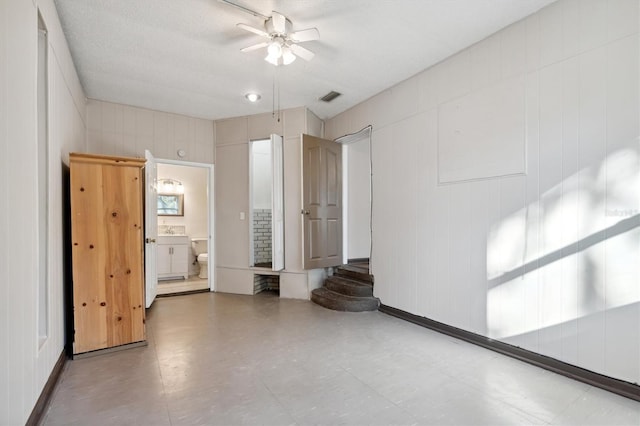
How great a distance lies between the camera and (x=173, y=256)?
6324 mm

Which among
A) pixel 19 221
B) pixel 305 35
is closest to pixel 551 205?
pixel 305 35

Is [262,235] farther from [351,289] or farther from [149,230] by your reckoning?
[351,289]

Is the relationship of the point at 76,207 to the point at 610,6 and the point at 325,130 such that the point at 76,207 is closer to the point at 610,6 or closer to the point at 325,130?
Result: the point at 325,130

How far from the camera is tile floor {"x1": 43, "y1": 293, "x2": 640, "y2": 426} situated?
1.88 metres

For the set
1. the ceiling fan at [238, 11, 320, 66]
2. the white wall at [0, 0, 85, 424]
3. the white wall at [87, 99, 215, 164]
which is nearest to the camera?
the white wall at [0, 0, 85, 424]

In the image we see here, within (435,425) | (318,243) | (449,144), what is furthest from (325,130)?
(435,425)

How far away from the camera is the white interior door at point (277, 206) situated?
4.60 m

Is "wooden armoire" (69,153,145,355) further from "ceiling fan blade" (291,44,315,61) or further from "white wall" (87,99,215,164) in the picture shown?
"white wall" (87,99,215,164)

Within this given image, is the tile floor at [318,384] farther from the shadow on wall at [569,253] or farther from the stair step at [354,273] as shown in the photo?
the stair step at [354,273]

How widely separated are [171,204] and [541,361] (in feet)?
22.6

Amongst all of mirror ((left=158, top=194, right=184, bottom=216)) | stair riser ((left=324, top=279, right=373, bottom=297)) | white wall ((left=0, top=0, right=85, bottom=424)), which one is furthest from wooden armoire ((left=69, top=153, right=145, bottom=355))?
mirror ((left=158, top=194, right=184, bottom=216))

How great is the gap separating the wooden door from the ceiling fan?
1.71 meters

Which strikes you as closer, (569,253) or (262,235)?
(569,253)

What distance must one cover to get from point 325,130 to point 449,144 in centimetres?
255
